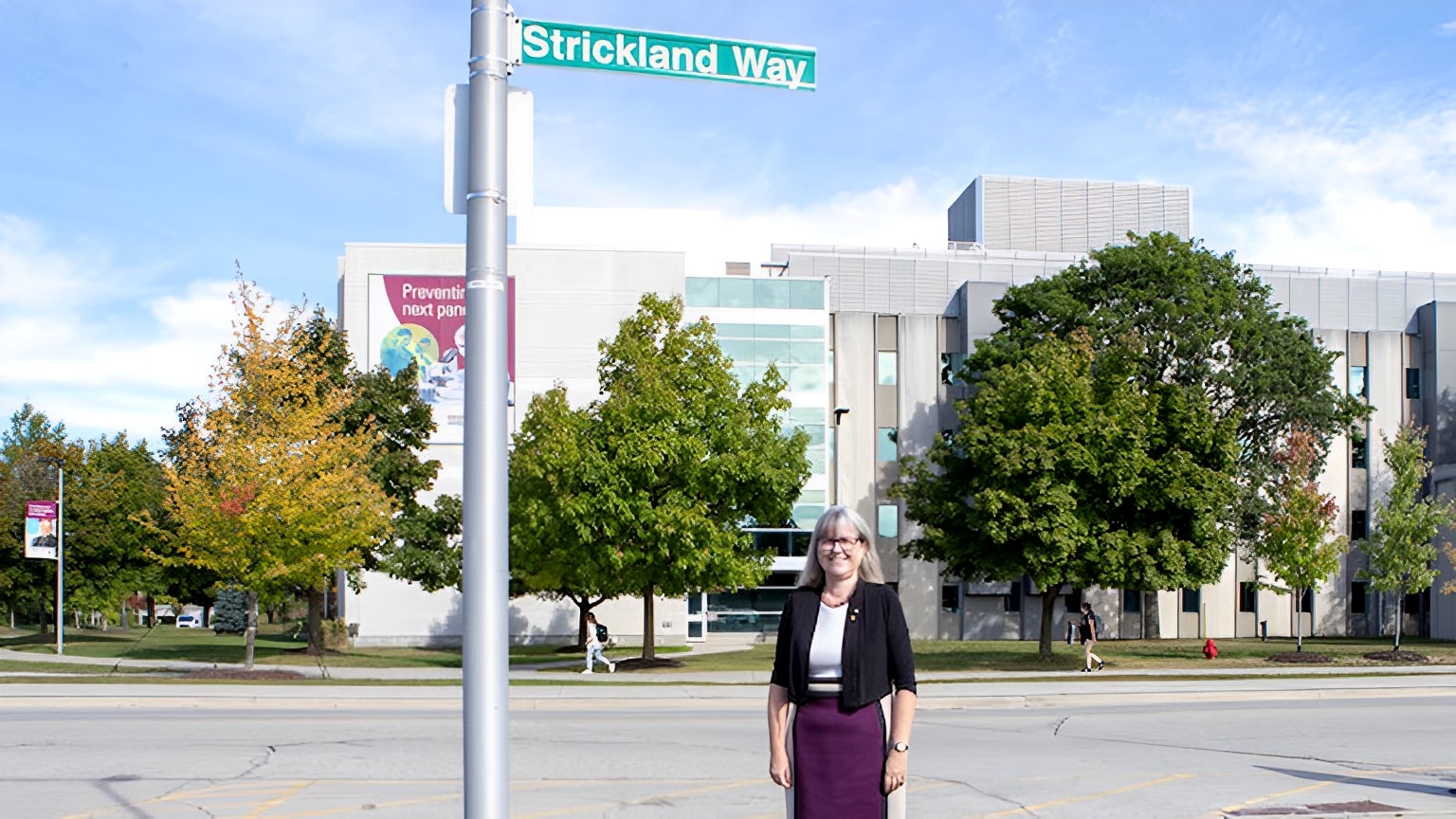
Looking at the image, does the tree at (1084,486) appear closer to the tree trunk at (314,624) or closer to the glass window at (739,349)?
the glass window at (739,349)

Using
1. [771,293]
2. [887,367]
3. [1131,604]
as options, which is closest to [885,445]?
[887,367]

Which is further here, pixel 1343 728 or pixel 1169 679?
pixel 1169 679

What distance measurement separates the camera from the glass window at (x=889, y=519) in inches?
2330

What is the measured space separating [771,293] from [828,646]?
50335 millimetres

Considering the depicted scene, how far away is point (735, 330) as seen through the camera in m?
55.2

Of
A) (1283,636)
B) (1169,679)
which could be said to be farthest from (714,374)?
(1283,636)

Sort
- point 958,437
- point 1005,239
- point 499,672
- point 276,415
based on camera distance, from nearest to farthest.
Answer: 1. point 499,672
2. point 276,415
3. point 958,437
4. point 1005,239

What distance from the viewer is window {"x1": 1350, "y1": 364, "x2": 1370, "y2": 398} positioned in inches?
2441

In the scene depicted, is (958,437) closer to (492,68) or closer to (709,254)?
(709,254)

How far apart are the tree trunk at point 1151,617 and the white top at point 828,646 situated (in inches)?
2023

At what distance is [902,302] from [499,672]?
2385 inches

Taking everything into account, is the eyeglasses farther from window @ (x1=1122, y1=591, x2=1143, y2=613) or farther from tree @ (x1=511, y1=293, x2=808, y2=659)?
window @ (x1=1122, y1=591, x2=1143, y2=613)

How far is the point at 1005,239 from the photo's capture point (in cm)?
7475

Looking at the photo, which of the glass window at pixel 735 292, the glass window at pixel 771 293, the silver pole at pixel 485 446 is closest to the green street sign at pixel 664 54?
the silver pole at pixel 485 446
